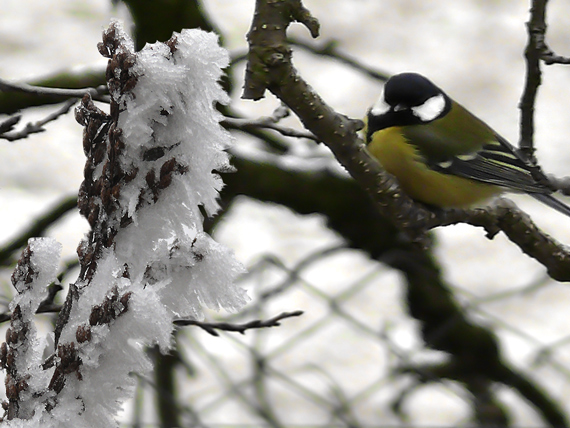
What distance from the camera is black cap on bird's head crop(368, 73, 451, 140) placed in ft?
6.14

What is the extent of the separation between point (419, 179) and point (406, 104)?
0.29m

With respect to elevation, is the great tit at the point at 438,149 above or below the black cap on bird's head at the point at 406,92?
below

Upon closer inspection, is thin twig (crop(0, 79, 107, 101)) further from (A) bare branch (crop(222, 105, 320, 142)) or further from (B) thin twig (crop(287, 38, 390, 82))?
(B) thin twig (crop(287, 38, 390, 82))

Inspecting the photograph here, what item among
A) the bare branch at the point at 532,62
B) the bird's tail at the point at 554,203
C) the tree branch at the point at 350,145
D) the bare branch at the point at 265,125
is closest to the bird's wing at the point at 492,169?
the bird's tail at the point at 554,203

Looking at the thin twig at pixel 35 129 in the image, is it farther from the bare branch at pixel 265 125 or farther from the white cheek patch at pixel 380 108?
the white cheek patch at pixel 380 108

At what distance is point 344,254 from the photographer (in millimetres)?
3531

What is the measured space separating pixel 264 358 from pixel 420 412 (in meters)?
1.47

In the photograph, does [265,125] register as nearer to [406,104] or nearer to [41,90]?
[41,90]

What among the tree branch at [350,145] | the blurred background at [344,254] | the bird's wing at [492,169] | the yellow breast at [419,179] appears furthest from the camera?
the blurred background at [344,254]

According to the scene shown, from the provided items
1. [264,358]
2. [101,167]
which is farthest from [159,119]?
[264,358]

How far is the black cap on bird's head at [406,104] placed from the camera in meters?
1.87

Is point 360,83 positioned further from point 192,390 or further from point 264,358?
point 264,358

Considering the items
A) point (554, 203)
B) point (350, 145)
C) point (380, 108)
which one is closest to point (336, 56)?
point (380, 108)

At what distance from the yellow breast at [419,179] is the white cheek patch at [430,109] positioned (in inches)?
4.0
